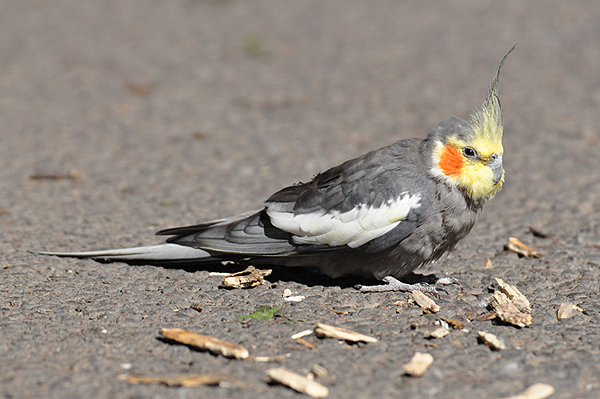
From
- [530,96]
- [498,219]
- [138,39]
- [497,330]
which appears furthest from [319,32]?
[497,330]

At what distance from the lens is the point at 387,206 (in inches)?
148

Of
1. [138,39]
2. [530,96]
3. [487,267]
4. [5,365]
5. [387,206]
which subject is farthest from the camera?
[138,39]

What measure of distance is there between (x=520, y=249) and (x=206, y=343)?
262 centimetres

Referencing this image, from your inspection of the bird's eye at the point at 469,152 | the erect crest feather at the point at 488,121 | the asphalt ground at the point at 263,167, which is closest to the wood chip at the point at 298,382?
the asphalt ground at the point at 263,167

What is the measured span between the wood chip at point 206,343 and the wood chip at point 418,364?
0.81 meters

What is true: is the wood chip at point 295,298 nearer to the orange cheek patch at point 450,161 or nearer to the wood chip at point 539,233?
the orange cheek patch at point 450,161

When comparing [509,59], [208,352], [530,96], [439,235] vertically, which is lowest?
[208,352]

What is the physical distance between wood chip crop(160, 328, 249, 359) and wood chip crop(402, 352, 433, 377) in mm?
808

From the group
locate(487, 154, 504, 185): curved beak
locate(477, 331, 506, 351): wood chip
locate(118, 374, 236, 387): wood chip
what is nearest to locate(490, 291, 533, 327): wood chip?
locate(477, 331, 506, 351): wood chip

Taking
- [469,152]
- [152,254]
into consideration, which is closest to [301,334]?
[152,254]

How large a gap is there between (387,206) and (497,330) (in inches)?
37.0

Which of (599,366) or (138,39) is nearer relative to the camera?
(599,366)

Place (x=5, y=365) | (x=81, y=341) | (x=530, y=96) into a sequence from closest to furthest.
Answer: (x=5, y=365) < (x=81, y=341) < (x=530, y=96)

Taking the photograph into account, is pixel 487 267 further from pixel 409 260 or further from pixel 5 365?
pixel 5 365
